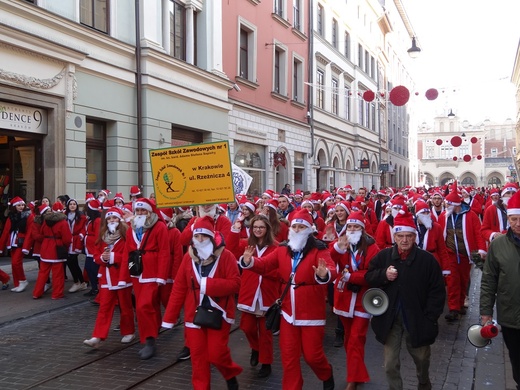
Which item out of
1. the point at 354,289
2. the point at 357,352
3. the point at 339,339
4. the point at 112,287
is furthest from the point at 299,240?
the point at 112,287

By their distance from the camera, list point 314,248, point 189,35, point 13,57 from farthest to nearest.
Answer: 1. point 189,35
2. point 13,57
3. point 314,248

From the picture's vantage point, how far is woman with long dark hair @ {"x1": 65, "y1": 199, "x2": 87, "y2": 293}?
10.3 m

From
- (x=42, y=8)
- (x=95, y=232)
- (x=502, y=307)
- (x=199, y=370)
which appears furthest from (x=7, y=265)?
(x=502, y=307)

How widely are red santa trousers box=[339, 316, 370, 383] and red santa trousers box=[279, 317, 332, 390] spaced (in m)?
0.39

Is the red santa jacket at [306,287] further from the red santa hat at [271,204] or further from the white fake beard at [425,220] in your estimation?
the white fake beard at [425,220]

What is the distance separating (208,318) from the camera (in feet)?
15.5

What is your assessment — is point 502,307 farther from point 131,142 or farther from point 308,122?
point 308,122

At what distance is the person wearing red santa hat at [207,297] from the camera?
15.6 feet

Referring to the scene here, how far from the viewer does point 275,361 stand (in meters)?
6.21

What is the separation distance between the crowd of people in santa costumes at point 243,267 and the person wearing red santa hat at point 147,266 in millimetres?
12

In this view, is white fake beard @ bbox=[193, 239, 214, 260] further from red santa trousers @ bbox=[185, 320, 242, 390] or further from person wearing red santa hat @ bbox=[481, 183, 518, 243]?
person wearing red santa hat @ bbox=[481, 183, 518, 243]

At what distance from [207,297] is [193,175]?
1895mm

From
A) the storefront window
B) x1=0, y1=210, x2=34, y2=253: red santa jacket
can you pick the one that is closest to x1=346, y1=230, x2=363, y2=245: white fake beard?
x1=0, y1=210, x2=34, y2=253: red santa jacket

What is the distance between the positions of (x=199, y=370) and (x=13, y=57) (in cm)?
983
